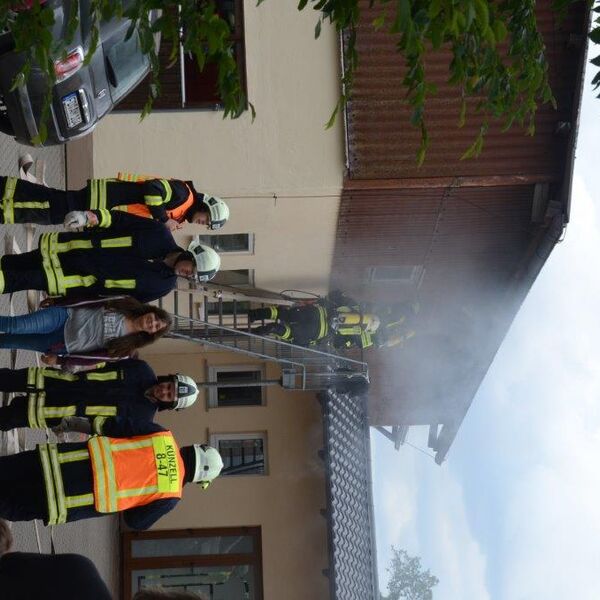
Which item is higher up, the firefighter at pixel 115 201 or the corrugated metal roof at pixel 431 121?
the corrugated metal roof at pixel 431 121

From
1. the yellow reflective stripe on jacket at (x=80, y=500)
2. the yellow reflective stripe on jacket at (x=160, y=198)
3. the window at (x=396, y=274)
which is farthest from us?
the window at (x=396, y=274)

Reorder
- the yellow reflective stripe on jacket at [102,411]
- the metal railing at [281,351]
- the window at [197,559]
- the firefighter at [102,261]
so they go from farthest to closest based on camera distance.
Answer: the window at [197,559]
the metal railing at [281,351]
the yellow reflective stripe on jacket at [102,411]
the firefighter at [102,261]

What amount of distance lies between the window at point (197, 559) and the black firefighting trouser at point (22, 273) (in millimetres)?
10250

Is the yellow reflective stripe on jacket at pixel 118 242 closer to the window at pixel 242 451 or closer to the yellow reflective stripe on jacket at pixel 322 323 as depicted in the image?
the yellow reflective stripe on jacket at pixel 322 323

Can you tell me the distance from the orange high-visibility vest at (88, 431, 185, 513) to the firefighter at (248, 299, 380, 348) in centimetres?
834

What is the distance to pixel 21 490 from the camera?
6535 mm

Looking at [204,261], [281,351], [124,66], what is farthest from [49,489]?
[281,351]

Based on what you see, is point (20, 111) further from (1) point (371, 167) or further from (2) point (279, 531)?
(2) point (279, 531)

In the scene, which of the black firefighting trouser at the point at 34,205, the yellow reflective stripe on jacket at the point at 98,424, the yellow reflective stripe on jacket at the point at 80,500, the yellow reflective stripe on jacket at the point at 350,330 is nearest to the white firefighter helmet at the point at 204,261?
the black firefighting trouser at the point at 34,205

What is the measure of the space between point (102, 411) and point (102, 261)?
1388 millimetres

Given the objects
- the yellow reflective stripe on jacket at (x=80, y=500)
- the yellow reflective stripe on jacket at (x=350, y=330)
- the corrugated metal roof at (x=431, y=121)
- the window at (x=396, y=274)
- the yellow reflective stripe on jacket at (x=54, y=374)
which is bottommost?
the yellow reflective stripe on jacket at (x=80, y=500)

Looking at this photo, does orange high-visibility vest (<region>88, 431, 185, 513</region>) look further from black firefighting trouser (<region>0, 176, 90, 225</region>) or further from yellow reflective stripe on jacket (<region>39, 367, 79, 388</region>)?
black firefighting trouser (<region>0, 176, 90, 225</region>)

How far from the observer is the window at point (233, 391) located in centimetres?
1786

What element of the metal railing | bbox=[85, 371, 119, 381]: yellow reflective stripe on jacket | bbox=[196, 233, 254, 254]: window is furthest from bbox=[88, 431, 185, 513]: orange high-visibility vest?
bbox=[196, 233, 254, 254]: window
